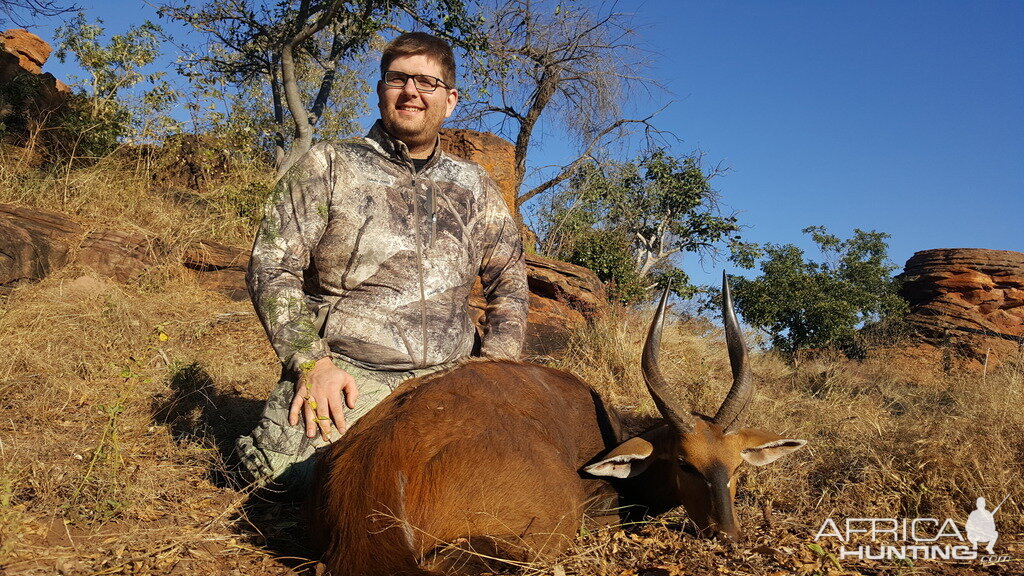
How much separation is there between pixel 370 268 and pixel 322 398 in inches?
33.3

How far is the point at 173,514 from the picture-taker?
124 inches

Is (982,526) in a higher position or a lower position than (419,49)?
lower

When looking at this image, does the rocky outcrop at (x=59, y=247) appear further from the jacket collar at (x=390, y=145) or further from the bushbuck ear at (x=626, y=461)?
→ the bushbuck ear at (x=626, y=461)

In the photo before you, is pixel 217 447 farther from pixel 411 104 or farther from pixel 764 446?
pixel 764 446

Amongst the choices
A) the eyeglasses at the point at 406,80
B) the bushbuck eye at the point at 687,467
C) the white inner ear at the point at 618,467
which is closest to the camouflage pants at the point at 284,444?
the white inner ear at the point at 618,467

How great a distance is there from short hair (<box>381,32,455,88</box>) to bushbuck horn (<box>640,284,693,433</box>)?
1.82 m

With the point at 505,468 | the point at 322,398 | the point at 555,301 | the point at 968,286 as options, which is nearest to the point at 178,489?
the point at 322,398

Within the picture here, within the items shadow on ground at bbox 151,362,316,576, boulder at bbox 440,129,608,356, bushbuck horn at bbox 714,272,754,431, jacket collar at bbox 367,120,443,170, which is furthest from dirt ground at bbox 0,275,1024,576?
boulder at bbox 440,129,608,356

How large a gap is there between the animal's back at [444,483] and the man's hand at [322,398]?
11.6 inches

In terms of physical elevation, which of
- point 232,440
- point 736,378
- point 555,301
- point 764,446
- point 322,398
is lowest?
point 232,440

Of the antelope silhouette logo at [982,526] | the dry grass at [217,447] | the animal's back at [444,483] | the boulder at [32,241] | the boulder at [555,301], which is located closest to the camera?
the animal's back at [444,483]

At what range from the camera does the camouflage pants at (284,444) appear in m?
3.28

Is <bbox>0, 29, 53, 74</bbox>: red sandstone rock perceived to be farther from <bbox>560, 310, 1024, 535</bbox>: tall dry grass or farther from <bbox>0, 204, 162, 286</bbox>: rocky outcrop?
<bbox>560, 310, 1024, 535</bbox>: tall dry grass

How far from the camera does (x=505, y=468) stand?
2.61 m
